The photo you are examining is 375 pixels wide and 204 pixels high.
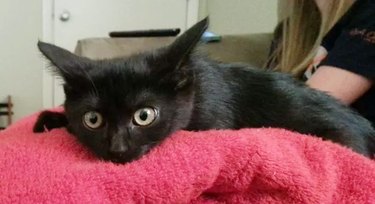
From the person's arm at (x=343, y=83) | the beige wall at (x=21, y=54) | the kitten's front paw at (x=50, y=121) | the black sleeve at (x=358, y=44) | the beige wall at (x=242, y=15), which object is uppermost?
the black sleeve at (x=358, y=44)

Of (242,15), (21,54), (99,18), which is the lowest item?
(21,54)

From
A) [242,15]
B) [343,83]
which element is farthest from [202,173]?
[242,15]

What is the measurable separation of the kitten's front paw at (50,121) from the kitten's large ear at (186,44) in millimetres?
249

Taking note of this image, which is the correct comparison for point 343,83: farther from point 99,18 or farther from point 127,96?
point 99,18

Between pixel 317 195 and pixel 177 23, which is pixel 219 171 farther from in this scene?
pixel 177 23

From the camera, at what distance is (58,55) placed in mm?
820

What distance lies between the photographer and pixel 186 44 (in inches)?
29.9

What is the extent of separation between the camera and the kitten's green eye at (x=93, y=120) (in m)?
0.77

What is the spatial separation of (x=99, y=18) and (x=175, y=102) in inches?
105

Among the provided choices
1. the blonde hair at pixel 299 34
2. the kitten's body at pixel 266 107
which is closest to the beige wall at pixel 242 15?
the blonde hair at pixel 299 34

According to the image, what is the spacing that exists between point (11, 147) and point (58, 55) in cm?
18

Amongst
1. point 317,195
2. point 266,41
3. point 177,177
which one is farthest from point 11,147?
point 266,41

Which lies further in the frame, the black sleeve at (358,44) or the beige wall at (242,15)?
the beige wall at (242,15)

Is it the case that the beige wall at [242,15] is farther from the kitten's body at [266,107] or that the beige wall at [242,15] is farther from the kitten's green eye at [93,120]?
the kitten's green eye at [93,120]
